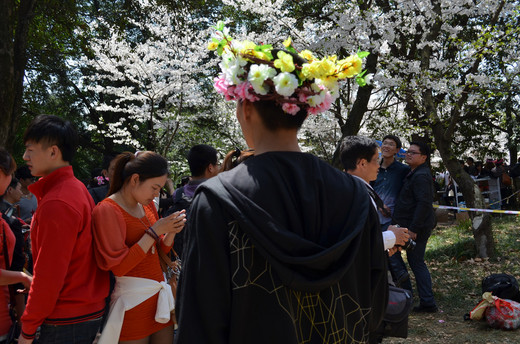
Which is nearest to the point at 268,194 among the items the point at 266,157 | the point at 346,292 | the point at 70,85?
the point at 266,157

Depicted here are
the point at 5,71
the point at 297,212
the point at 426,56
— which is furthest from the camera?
the point at 426,56

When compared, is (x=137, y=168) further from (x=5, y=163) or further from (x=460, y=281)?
(x=460, y=281)

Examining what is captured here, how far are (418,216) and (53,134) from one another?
14.6 ft

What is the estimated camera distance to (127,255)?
7.93 ft

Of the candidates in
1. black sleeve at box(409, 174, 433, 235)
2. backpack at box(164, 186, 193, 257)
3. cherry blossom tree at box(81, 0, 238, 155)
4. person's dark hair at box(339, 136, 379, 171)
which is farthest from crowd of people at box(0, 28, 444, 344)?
cherry blossom tree at box(81, 0, 238, 155)

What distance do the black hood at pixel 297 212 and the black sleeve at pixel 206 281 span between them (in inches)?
2.4

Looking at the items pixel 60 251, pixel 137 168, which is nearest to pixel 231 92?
pixel 60 251

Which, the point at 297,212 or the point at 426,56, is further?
the point at 426,56

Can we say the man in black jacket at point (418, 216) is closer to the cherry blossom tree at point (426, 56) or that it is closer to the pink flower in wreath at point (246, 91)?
the cherry blossom tree at point (426, 56)

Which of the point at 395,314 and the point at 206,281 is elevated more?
the point at 206,281

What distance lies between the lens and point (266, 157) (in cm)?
148

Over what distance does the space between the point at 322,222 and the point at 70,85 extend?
1862 centimetres

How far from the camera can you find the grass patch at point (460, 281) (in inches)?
188

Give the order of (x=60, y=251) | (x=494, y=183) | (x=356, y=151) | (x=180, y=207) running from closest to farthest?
(x=60, y=251)
(x=356, y=151)
(x=180, y=207)
(x=494, y=183)
